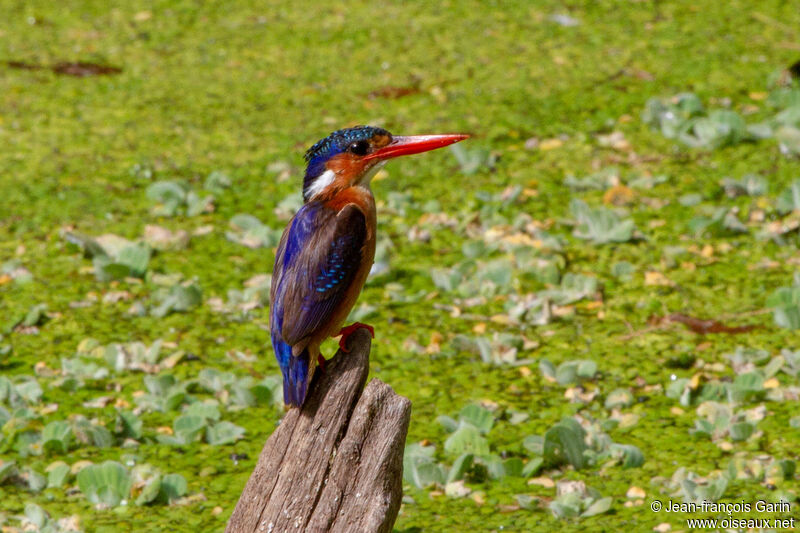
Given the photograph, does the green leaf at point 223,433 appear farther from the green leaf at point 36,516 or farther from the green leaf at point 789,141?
the green leaf at point 789,141

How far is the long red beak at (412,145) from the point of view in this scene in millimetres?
3592

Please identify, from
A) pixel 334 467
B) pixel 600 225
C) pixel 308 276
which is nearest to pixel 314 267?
pixel 308 276

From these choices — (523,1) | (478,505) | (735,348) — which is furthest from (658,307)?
(523,1)

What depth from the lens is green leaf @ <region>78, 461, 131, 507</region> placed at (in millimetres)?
4168

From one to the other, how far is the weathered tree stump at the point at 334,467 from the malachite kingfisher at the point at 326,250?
0.11 metres

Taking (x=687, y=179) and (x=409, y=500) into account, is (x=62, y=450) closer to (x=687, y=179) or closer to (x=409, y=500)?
(x=409, y=500)

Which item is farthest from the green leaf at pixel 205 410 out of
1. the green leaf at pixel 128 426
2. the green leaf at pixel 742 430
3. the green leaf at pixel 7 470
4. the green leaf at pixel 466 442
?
the green leaf at pixel 742 430

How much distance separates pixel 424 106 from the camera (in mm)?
7941

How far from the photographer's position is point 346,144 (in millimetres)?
3654

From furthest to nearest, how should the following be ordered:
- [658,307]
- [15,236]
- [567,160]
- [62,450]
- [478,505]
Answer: [567,160] < [15,236] < [658,307] < [62,450] < [478,505]

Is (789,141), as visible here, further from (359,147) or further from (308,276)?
(308,276)

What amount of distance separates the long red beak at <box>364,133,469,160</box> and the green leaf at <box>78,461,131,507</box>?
62.5 inches

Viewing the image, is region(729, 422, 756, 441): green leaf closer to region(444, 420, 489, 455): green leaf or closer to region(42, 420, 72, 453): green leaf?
region(444, 420, 489, 455): green leaf

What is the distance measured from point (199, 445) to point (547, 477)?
147 cm
